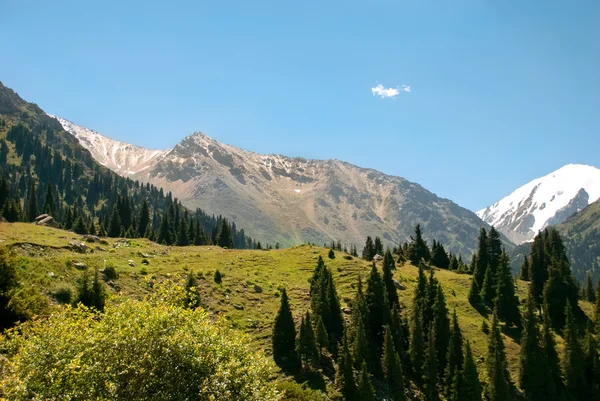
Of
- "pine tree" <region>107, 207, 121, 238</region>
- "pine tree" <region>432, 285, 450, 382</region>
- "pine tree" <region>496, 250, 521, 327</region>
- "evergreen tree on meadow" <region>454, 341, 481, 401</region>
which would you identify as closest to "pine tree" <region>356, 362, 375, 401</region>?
"evergreen tree on meadow" <region>454, 341, 481, 401</region>

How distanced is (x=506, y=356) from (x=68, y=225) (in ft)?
487

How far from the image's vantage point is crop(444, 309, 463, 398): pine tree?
2692 inches

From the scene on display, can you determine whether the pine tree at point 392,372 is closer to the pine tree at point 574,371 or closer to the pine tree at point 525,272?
the pine tree at point 574,371

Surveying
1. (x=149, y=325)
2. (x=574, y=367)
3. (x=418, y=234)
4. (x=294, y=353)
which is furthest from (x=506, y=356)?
(x=149, y=325)

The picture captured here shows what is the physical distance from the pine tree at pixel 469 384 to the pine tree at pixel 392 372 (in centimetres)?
915

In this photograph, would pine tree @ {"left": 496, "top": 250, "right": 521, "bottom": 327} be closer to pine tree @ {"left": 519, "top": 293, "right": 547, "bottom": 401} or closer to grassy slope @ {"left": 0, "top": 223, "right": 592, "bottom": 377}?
grassy slope @ {"left": 0, "top": 223, "right": 592, "bottom": 377}

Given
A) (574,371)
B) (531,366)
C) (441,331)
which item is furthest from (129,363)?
(574,371)

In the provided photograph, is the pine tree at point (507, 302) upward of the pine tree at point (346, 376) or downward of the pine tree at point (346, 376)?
upward

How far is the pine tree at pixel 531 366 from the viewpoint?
237ft

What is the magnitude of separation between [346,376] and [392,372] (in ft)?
34.5

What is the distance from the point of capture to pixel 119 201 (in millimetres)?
195375

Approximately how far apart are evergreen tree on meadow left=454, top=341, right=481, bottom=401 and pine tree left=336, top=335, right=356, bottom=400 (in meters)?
18.9

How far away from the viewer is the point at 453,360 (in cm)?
7106

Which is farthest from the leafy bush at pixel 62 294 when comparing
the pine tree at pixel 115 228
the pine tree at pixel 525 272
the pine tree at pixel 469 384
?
the pine tree at pixel 525 272
